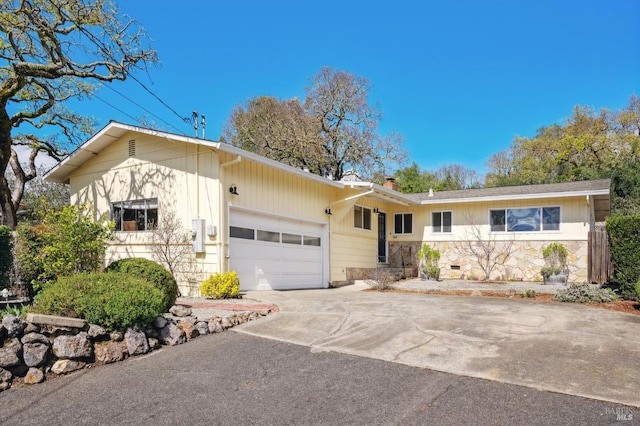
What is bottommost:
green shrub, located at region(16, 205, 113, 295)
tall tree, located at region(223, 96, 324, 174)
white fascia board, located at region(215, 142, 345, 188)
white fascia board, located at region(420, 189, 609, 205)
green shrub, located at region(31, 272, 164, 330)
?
green shrub, located at region(31, 272, 164, 330)

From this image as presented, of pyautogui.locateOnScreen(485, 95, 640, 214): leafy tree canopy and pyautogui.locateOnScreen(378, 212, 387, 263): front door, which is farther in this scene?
pyautogui.locateOnScreen(485, 95, 640, 214): leafy tree canopy

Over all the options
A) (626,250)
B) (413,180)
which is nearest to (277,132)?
(413,180)

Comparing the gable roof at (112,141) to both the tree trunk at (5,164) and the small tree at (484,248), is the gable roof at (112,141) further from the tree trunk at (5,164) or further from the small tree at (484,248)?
the small tree at (484,248)

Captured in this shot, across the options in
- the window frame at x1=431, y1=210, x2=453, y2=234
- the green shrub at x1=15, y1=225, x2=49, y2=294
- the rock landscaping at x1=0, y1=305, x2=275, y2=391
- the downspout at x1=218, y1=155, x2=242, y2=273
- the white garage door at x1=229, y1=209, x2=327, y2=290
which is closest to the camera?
the rock landscaping at x1=0, y1=305, x2=275, y2=391

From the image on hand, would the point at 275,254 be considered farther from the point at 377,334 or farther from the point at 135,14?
the point at 135,14

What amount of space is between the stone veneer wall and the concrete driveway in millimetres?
6843

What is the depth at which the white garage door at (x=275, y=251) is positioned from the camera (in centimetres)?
1127

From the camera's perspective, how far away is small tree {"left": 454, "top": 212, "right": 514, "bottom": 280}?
1645cm

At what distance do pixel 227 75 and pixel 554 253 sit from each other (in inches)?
615

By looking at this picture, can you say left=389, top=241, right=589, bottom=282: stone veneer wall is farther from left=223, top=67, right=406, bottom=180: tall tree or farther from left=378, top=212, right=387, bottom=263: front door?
left=223, top=67, right=406, bottom=180: tall tree

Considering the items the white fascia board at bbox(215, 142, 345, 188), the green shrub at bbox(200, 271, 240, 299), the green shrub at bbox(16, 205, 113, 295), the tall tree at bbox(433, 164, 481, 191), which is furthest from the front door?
the tall tree at bbox(433, 164, 481, 191)

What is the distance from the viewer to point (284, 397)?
13.2 ft

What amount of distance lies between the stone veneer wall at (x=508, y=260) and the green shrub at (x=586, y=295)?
5.27 meters

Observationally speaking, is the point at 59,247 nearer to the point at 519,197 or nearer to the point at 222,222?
the point at 222,222
